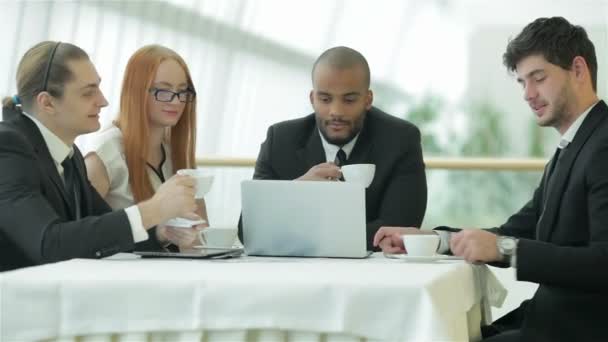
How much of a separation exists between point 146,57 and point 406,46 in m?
3.78

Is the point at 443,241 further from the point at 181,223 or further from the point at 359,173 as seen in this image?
the point at 181,223

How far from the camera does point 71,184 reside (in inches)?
92.4

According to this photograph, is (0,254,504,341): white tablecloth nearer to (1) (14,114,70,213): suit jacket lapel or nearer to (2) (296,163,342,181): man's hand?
(1) (14,114,70,213): suit jacket lapel

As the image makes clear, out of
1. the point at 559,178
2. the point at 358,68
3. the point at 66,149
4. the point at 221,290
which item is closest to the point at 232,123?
the point at 358,68

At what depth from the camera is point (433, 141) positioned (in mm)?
5926

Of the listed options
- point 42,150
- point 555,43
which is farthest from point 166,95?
point 555,43

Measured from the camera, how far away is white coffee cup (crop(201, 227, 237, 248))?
2377 millimetres

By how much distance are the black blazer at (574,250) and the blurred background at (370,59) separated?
7.25 ft

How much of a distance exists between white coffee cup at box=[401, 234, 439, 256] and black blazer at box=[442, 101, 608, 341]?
25 centimetres

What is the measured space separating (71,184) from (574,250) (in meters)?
1.28

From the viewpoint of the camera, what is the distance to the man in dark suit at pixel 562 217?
185cm

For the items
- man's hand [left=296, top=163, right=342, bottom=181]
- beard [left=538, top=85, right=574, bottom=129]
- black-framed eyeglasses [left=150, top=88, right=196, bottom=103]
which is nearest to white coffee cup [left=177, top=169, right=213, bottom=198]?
man's hand [left=296, top=163, right=342, bottom=181]

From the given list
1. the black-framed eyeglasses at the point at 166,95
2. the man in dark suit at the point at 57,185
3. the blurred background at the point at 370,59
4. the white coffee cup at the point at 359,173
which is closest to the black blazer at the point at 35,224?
the man in dark suit at the point at 57,185

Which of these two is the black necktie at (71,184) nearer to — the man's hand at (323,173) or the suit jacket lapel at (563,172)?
the man's hand at (323,173)
